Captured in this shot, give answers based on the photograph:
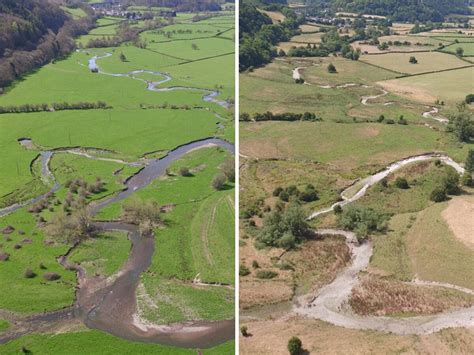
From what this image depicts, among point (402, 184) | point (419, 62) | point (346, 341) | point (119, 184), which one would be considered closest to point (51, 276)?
point (119, 184)

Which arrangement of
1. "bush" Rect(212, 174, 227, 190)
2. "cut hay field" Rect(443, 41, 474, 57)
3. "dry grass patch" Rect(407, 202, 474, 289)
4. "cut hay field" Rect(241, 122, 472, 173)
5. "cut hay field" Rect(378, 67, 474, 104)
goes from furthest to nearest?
"cut hay field" Rect(443, 41, 474, 57), "cut hay field" Rect(378, 67, 474, 104), "cut hay field" Rect(241, 122, 472, 173), "bush" Rect(212, 174, 227, 190), "dry grass patch" Rect(407, 202, 474, 289)

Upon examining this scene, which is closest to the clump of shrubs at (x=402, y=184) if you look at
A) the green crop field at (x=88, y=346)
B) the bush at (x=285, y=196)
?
the bush at (x=285, y=196)

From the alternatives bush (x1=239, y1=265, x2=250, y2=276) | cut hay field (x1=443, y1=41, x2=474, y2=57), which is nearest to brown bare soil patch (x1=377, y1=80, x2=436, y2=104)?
cut hay field (x1=443, y1=41, x2=474, y2=57)

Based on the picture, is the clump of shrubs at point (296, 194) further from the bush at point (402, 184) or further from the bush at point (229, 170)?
the bush at point (229, 170)

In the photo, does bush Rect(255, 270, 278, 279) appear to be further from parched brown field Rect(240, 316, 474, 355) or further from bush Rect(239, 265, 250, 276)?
parched brown field Rect(240, 316, 474, 355)

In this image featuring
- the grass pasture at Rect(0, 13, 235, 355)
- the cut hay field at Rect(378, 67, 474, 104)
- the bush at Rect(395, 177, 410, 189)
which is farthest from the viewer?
the cut hay field at Rect(378, 67, 474, 104)
